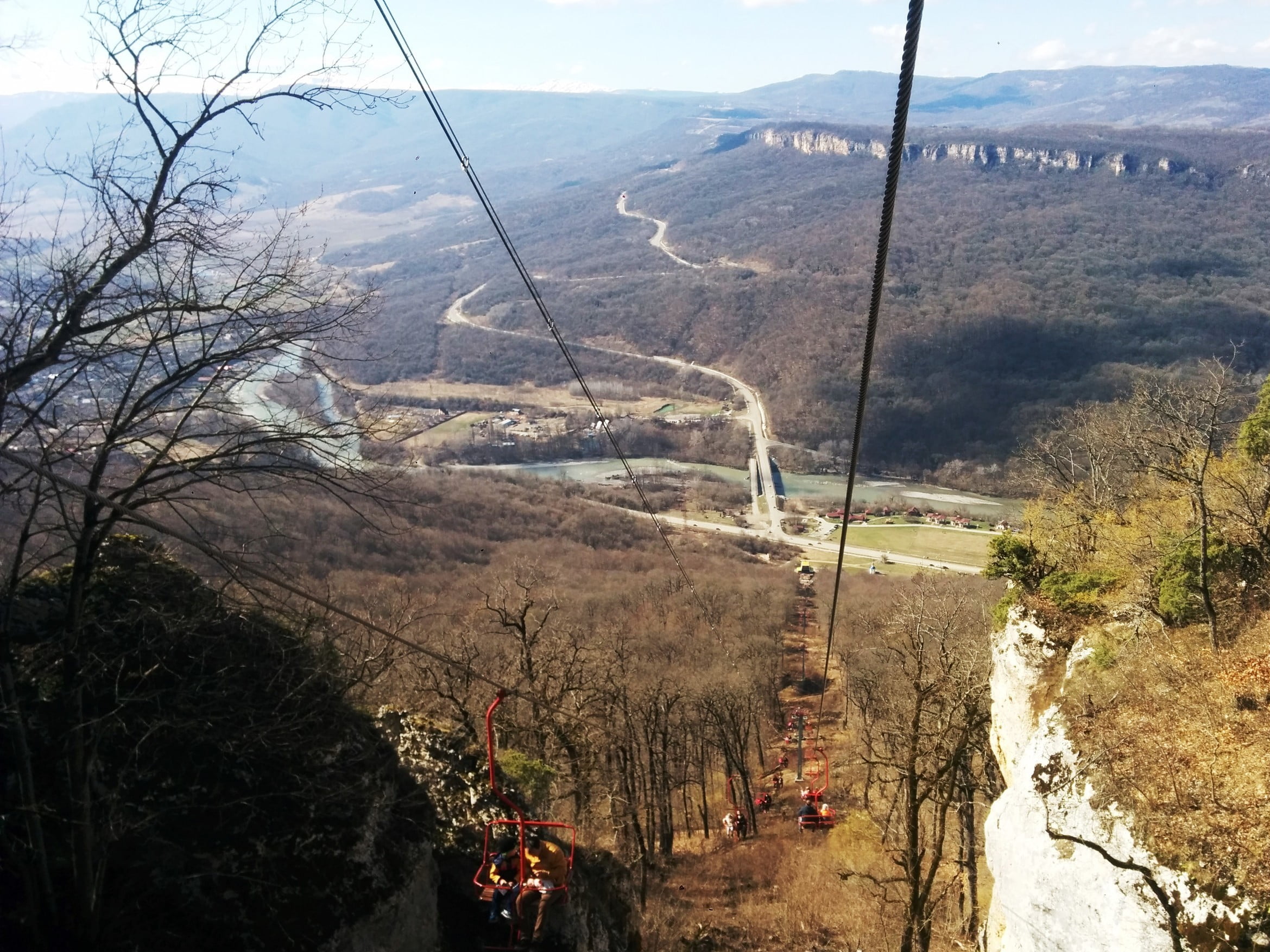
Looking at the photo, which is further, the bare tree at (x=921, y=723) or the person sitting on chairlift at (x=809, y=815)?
the person sitting on chairlift at (x=809, y=815)

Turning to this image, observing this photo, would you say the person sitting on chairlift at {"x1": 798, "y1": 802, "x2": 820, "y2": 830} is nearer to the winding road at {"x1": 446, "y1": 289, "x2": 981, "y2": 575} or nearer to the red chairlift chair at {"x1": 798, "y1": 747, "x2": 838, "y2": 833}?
the red chairlift chair at {"x1": 798, "y1": 747, "x2": 838, "y2": 833}

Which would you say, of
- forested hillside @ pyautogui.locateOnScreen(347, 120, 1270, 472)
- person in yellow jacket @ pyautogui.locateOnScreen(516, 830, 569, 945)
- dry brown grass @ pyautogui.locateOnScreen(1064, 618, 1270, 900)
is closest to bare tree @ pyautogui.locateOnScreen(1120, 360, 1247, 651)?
dry brown grass @ pyautogui.locateOnScreen(1064, 618, 1270, 900)

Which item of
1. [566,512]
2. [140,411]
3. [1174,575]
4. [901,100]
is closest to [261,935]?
[140,411]

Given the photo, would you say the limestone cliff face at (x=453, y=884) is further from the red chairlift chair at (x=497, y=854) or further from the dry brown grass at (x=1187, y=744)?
the dry brown grass at (x=1187, y=744)

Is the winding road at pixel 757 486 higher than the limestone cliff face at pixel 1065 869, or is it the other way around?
the limestone cliff face at pixel 1065 869

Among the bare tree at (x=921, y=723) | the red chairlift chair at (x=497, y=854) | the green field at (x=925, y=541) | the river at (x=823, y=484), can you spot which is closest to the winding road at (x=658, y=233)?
the river at (x=823, y=484)

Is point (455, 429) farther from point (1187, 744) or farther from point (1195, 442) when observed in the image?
point (1187, 744)

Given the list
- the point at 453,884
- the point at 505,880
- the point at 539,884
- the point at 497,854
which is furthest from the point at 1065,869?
the point at 453,884
